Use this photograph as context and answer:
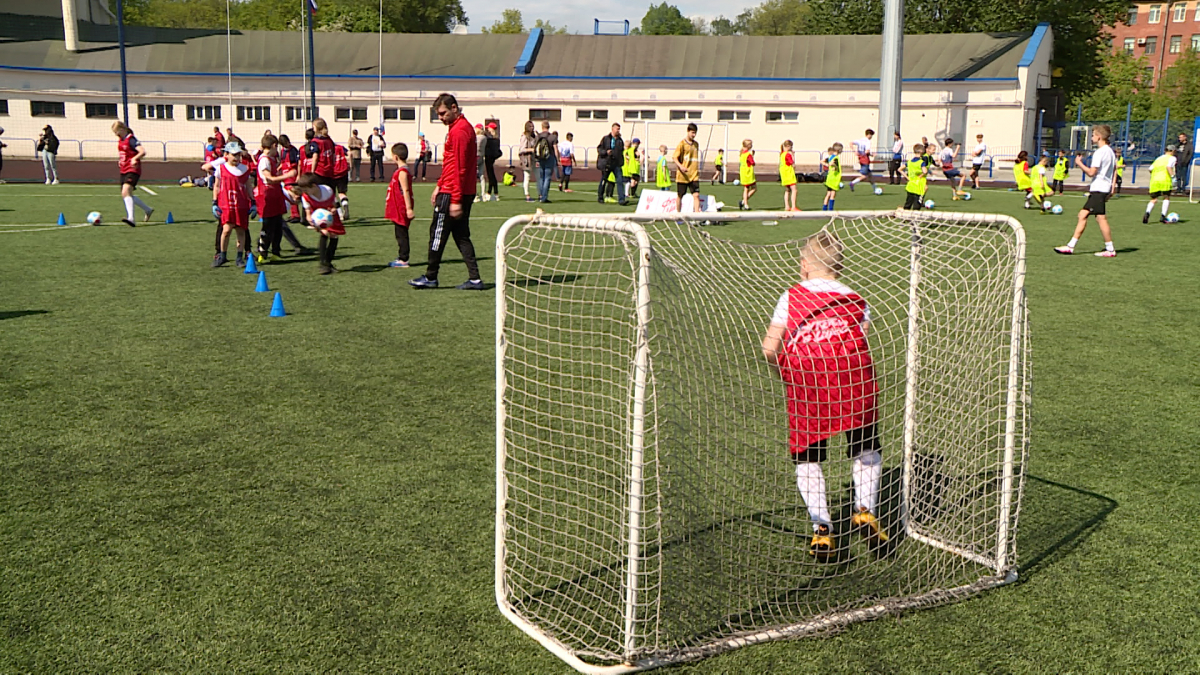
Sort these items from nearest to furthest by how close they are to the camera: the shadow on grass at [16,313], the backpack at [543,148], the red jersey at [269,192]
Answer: the shadow on grass at [16,313], the red jersey at [269,192], the backpack at [543,148]

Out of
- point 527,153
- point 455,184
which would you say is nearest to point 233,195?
point 455,184

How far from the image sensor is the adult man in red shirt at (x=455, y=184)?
33.9ft

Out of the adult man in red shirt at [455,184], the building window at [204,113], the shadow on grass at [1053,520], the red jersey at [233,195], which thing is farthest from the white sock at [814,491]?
the building window at [204,113]

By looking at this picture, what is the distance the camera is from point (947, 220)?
464 cm

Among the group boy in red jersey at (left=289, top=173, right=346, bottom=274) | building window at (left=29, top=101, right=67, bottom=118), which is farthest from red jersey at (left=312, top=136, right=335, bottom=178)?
building window at (left=29, top=101, right=67, bottom=118)

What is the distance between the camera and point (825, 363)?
4297 millimetres

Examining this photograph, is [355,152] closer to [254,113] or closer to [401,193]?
[254,113]

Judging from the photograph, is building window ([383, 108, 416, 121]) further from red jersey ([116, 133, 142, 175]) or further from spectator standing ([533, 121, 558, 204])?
red jersey ([116, 133, 142, 175])

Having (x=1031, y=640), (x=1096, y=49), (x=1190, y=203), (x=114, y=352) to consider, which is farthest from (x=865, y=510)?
(x=1096, y=49)

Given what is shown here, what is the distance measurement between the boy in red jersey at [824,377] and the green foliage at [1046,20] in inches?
2082

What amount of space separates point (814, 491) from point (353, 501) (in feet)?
7.60

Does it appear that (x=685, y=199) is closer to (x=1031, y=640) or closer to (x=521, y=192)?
(x=521, y=192)

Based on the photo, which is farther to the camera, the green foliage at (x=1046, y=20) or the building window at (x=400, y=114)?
the green foliage at (x=1046, y=20)

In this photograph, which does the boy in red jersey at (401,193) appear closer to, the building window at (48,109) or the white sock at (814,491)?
the white sock at (814,491)
